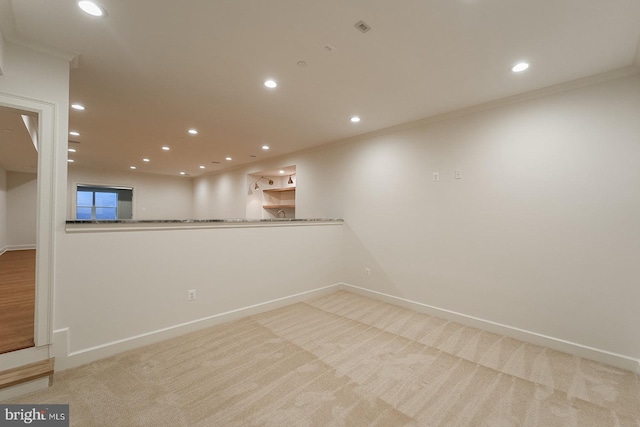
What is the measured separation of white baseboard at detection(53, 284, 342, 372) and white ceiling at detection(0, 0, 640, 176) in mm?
2324

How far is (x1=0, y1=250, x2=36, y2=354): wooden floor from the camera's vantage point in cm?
211

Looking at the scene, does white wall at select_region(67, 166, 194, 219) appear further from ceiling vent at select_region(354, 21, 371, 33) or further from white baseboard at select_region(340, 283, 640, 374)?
ceiling vent at select_region(354, 21, 371, 33)

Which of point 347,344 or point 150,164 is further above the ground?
point 150,164

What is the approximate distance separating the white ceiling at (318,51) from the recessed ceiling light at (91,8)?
43 mm

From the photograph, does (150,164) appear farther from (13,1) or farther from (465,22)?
(465,22)

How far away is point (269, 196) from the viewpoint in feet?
23.6

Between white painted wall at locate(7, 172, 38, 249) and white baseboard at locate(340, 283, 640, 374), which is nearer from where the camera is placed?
white baseboard at locate(340, 283, 640, 374)

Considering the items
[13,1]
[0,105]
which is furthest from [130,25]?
[0,105]

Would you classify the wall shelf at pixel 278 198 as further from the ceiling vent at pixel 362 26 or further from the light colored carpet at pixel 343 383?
the ceiling vent at pixel 362 26

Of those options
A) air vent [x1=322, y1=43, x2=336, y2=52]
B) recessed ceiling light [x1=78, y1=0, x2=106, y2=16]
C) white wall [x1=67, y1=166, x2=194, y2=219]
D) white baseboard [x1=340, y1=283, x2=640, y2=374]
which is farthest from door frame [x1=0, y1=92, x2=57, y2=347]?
white wall [x1=67, y1=166, x2=194, y2=219]

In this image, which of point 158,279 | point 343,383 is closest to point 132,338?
point 158,279

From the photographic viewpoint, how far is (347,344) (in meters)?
2.66

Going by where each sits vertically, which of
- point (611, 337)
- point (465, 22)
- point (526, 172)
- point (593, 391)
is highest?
point (465, 22)

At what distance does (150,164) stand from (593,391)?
8.81 metres
